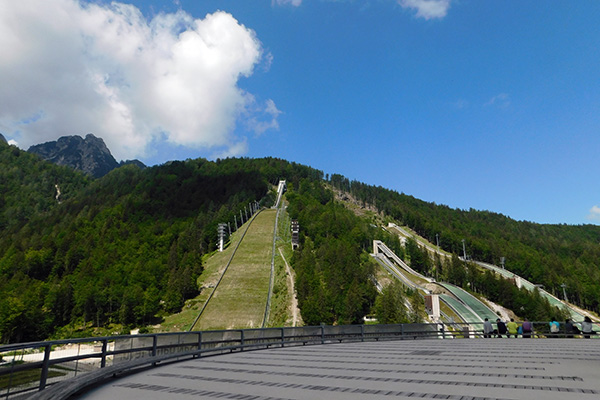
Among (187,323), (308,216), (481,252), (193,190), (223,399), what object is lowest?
(187,323)

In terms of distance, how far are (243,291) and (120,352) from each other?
7005 centimetres

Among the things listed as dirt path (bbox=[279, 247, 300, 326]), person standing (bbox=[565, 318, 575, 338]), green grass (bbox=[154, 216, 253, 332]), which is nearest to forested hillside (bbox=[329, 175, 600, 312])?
dirt path (bbox=[279, 247, 300, 326])

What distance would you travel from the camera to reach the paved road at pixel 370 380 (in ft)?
20.0

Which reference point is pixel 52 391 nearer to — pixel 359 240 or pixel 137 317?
pixel 137 317

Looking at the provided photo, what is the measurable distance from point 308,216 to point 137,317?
2960 inches

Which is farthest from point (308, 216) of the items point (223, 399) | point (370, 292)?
point (223, 399)

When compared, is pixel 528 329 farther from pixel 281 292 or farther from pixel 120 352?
pixel 281 292

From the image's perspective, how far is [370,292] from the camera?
76.6 meters

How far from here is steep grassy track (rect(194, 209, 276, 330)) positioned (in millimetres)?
64375

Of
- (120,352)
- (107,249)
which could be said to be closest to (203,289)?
(107,249)

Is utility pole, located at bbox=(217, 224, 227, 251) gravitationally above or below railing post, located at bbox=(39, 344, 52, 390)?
above

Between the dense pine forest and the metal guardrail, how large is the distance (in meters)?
49.1

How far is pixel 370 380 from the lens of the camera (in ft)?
24.7

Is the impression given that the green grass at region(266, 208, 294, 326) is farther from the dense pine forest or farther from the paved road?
the paved road
